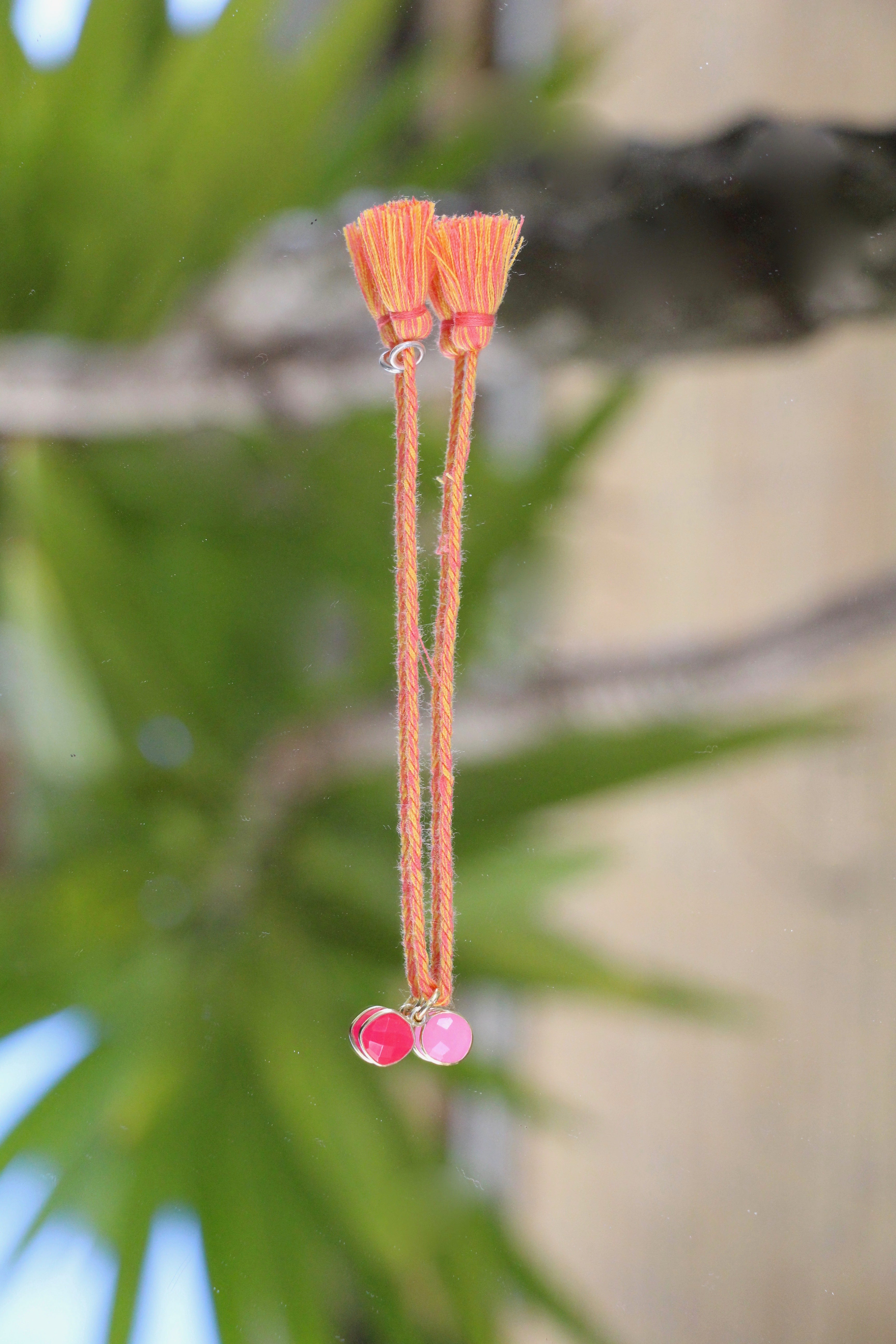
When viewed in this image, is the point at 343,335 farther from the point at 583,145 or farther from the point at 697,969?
the point at 697,969

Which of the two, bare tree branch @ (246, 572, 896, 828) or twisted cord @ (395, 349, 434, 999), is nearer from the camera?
twisted cord @ (395, 349, 434, 999)

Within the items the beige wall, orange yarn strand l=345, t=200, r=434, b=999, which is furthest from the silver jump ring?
the beige wall

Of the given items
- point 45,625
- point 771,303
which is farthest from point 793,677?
point 45,625

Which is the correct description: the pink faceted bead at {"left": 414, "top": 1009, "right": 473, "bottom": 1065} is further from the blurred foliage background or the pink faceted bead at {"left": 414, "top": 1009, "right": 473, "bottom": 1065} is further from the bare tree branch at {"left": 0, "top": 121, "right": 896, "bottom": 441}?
the bare tree branch at {"left": 0, "top": 121, "right": 896, "bottom": 441}

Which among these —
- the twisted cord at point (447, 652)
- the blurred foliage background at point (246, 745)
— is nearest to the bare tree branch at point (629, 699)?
the blurred foliage background at point (246, 745)

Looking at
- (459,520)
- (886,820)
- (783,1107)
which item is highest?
(459,520)

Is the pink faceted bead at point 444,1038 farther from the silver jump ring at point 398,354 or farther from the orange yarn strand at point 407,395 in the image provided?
the silver jump ring at point 398,354
